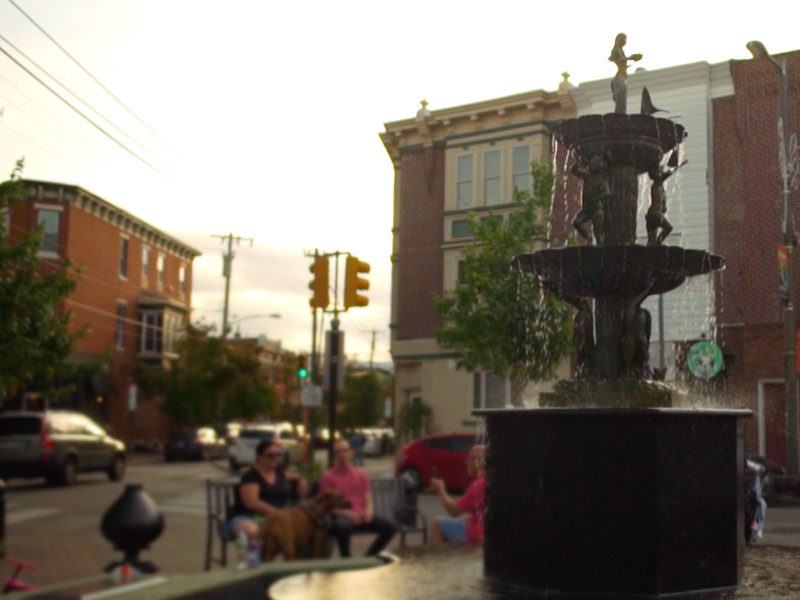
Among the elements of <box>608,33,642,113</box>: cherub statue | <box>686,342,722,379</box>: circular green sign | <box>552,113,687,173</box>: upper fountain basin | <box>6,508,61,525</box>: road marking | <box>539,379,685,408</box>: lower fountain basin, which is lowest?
<box>6,508,61,525</box>: road marking

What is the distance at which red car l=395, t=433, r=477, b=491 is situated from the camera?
23031mm

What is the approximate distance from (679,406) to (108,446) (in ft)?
66.8

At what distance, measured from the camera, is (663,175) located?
7805mm

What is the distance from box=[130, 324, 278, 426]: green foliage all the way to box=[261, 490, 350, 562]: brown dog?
38.8 meters

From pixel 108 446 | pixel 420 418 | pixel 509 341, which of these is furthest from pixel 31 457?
pixel 420 418

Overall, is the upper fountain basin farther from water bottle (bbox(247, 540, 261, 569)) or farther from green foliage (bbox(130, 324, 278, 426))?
green foliage (bbox(130, 324, 278, 426))

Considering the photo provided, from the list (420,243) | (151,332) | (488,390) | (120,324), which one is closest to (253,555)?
(488,390)

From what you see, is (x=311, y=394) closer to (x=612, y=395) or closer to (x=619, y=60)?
(x=619, y=60)

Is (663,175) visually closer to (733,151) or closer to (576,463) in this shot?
(576,463)

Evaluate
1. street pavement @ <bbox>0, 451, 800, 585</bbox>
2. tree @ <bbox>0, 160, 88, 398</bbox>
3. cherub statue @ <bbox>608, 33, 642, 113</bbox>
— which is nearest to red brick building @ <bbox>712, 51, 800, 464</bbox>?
street pavement @ <bbox>0, 451, 800, 585</bbox>

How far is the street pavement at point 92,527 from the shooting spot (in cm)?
1168

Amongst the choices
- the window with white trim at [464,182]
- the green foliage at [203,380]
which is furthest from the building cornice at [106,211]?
the window with white trim at [464,182]

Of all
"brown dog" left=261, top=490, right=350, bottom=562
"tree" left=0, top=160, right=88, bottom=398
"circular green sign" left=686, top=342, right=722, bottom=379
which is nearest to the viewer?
"brown dog" left=261, top=490, right=350, bottom=562

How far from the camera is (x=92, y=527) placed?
15688 mm
